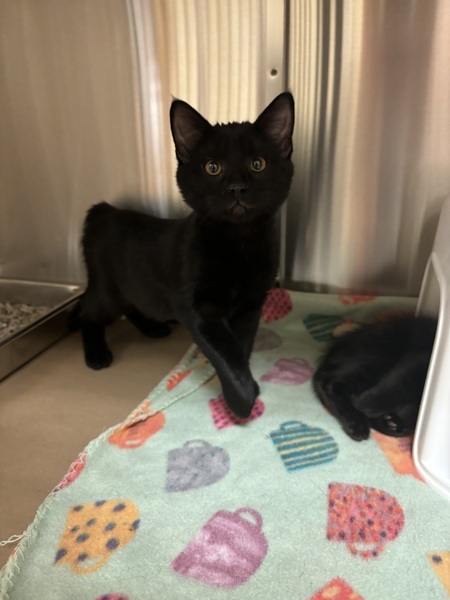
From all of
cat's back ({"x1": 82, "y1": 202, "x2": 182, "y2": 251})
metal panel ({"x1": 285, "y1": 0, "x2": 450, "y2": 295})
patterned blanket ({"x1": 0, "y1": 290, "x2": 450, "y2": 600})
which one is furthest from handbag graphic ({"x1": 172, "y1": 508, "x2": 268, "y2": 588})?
metal panel ({"x1": 285, "y1": 0, "x2": 450, "y2": 295})

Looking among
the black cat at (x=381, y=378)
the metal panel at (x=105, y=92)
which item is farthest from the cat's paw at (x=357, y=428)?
the metal panel at (x=105, y=92)

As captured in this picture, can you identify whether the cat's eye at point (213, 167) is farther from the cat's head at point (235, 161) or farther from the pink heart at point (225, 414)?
the pink heart at point (225, 414)

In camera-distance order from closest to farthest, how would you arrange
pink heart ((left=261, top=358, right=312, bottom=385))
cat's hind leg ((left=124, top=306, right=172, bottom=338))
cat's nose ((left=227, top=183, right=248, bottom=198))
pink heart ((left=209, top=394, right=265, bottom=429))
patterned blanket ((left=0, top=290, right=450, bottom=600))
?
patterned blanket ((left=0, top=290, right=450, bottom=600)), cat's nose ((left=227, top=183, right=248, bottom=198)), pink heart ((left=209, top=394, right=265, bottom=429)), pink heart ((left=261, top=358, right=312, bottom=385)), cat's hind leg ((left=124, top=306, right=172, bottom=338))

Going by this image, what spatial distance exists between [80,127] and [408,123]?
101 centimetres

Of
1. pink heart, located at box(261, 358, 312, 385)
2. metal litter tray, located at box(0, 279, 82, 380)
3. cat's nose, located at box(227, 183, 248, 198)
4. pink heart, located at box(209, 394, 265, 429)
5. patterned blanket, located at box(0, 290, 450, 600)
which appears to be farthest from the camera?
metal litter tray, located at box(0, 279, 82, 380)

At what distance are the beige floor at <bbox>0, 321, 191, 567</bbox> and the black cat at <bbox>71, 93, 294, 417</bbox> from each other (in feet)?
0.81

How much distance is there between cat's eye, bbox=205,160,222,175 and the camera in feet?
2.97

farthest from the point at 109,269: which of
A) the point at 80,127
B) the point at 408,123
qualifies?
the point at 408,123

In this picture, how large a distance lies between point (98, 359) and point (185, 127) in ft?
2.24

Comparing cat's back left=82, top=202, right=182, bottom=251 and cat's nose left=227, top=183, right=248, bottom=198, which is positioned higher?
cat's nose left=227, top=183, right=248, bottom=198

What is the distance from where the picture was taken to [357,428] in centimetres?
92

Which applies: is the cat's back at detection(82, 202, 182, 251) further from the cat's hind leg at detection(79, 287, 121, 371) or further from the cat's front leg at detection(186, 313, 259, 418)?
the cat's front leg at detection(186, 313, 259, 418)

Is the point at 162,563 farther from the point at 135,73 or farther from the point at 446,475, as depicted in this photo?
the point at 135,73

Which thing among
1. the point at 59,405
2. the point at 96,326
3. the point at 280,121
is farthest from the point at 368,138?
the point at 59,405
